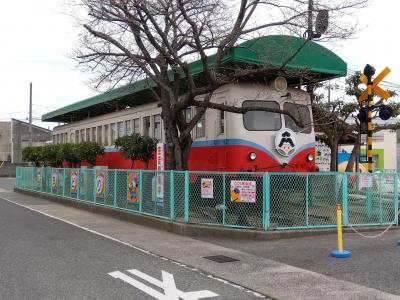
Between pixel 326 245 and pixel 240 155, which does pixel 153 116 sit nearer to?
pixel 240 155

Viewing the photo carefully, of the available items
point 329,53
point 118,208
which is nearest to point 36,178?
point 118,208

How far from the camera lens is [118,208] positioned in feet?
48.8

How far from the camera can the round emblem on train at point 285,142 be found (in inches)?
475

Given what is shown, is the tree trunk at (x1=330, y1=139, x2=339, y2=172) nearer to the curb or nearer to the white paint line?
the curb

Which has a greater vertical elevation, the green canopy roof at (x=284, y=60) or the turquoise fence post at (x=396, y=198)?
the green canopy roof at (x=284, y=60)

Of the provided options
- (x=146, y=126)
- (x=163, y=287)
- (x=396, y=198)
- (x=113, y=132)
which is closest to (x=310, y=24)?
(x=396, y=198)

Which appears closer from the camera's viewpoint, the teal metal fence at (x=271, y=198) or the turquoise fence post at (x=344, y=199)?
the teal metal fence at (x=271, y=198)

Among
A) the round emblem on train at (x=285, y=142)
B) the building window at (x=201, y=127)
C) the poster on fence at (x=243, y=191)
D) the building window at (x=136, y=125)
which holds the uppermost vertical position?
the building window at (x=136, y=125)

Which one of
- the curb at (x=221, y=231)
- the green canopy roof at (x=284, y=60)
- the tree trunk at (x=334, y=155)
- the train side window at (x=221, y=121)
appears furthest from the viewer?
the tree trunk at (x=334, y=155)

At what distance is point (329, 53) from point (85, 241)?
7.67 meters

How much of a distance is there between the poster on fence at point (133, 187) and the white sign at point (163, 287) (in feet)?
20.8

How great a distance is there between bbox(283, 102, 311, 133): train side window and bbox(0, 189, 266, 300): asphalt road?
A: 545cm

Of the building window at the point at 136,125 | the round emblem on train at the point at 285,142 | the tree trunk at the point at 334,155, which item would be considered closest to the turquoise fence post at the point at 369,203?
the round emblem on train at the point at 285,142

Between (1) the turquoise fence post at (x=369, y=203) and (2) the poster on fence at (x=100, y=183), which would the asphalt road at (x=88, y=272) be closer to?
(2) the poster on fence at (x=100, y=183)
